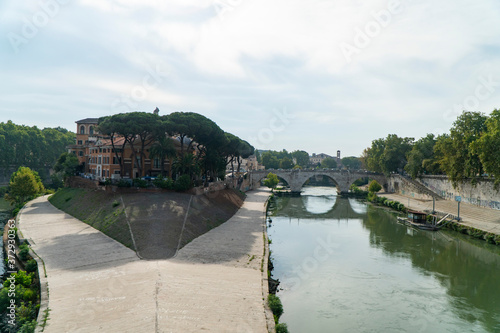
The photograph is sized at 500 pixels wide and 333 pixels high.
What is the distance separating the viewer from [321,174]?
9844 cm

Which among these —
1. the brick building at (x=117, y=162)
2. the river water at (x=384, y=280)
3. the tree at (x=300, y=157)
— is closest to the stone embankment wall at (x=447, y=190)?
the river water at (x=384, y=280)

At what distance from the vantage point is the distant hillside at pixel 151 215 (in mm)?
29844

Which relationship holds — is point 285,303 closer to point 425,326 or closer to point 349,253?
point 425,326

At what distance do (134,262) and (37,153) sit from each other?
3416 inches

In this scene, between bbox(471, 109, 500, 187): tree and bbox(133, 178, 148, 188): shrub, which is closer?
bbox(471, 109, 500, 187): tree

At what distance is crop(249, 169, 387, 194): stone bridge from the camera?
9519 centimetres

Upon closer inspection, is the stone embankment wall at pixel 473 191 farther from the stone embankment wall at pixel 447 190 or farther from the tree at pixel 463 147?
the tree at pixel 463 147

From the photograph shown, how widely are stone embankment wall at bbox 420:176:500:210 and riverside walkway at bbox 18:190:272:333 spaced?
39.8m

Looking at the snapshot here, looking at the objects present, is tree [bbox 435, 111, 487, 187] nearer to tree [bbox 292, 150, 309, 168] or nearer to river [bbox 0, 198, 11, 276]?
river [bbox 0, 198, 11, 276]

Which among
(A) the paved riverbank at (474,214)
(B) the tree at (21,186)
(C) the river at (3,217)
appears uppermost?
(B) the tree at (21,186)

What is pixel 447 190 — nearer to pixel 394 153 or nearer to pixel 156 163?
pixel 394 153

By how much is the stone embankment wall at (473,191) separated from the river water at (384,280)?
11630mm

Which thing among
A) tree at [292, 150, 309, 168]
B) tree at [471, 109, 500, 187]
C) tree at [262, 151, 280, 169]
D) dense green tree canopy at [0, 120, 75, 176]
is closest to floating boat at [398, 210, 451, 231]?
tree at [471, 109, 500, 187]

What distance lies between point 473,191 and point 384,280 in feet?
131
